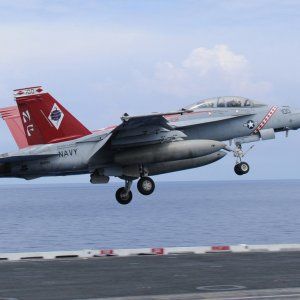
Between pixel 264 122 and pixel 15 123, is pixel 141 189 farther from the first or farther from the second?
pixel 15 123

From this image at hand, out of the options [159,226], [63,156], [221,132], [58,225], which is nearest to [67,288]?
[63,156]

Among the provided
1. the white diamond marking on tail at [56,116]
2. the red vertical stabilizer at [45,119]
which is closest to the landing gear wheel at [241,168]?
the red vertical stabilizer at [45,119]

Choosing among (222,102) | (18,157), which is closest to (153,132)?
(222,102)

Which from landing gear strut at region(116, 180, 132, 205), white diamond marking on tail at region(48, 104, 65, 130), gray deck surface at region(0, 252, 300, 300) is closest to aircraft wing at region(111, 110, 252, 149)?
landing gear strut at region(116, 180, 132, 205)

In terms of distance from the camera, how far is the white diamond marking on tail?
1638 inches

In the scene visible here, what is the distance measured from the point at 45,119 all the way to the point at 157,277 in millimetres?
9522

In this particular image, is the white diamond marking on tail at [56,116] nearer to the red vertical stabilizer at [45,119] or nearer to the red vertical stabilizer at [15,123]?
the red vertical stabilizer at [45,119]

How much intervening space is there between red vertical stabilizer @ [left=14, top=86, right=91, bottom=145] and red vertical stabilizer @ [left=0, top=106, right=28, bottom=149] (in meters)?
2.55

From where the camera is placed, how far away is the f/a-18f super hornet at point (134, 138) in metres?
40.9

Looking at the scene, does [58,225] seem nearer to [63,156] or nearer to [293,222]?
[293,222]

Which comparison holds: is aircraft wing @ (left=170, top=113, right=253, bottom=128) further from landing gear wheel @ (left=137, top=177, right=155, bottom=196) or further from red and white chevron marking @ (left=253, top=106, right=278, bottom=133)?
landing gear wheel @ (left=137, top=177, right=155, bottom=196)

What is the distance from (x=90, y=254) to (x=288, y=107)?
17759 mm

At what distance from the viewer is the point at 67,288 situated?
36156 millimetres

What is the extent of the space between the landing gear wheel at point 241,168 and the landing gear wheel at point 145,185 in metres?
4.35
